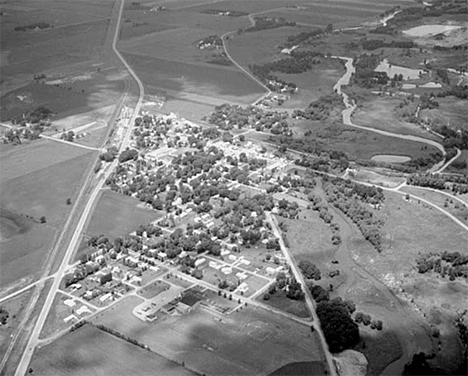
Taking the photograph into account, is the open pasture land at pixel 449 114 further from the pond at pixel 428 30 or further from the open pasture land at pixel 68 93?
the pond at pixel 428 30

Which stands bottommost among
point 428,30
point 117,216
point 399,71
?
point 428,30

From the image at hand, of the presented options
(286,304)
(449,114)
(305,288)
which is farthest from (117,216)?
(449,114)

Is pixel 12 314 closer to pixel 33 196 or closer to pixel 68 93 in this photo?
pixel 33 196

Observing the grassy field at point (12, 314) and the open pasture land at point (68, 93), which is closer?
the grassy field at point (12, 314)

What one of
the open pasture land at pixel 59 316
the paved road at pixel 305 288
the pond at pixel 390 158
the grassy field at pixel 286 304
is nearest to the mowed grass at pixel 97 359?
the open pasture land at pixel 59 316

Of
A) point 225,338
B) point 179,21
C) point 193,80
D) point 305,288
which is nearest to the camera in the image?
point 225,338

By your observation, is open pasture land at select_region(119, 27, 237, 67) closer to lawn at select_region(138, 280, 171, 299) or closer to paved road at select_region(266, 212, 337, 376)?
paved road at select_region(266, 212, 337, 376)

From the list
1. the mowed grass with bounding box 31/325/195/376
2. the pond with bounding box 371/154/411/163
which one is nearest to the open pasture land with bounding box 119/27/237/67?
the pond with bounding box 371/154/411/163
